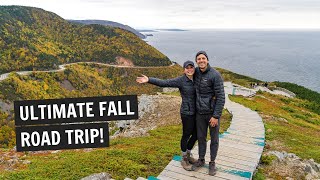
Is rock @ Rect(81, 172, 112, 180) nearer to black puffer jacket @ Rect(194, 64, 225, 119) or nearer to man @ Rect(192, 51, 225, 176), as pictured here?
man @ Rect(192, 51, 225, 176)

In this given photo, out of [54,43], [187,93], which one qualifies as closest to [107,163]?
[187,93]

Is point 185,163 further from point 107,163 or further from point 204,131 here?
point 107,163

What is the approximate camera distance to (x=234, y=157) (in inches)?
363

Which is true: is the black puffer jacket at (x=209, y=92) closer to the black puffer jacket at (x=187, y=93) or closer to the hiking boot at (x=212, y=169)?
the black puffer jacket at (x=187, y=93)

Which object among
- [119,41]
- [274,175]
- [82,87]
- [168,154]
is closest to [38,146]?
[168,154]

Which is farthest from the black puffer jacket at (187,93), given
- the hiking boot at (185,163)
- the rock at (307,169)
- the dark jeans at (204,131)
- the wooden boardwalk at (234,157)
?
the rock at (307,169)

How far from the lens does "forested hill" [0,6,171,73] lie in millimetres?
114162

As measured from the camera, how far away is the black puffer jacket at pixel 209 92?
23.5ft

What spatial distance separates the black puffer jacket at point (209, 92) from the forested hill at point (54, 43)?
343 feet

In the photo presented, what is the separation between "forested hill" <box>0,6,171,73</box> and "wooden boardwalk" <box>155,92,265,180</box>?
333 ft

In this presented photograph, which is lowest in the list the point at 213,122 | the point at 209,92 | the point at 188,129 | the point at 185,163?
the point at 185,163

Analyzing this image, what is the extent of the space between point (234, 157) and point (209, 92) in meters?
2.89

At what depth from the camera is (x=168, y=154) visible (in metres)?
10.0

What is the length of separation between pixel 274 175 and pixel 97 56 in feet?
440
